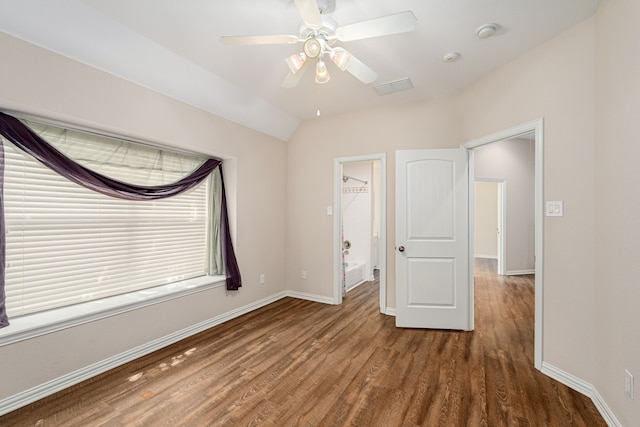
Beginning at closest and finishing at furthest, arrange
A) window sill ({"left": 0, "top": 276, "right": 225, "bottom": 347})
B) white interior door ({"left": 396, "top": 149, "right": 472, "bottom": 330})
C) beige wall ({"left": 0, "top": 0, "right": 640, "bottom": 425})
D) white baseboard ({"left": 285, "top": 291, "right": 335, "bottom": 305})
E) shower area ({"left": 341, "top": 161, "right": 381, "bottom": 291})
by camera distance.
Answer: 1. beige wall ({"left": 0, "top": 0, "right": 640, "bottom": 425})
2. window sill ({"left": 0, "top": 276, "right": 225, "bottom": 347})
3. white interior door ({"left": 396, "top": 149, "right": 472, "bottom": 330})
4. white baseboard ({"left": 285, "top": 291, "right": 335, "bottom": 305})
5. shower area ({"left": 341, "top": 161, "right": 381, "bottom": 291})

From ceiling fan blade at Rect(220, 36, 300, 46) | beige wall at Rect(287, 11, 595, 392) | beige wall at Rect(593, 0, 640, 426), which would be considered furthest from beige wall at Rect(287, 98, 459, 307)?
ceiling fan blade at Rect(220, 36, 300, 46)

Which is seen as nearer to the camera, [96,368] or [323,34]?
[323,34]

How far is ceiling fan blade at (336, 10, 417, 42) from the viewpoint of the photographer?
1486 millimetres

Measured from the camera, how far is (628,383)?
5.08 ft

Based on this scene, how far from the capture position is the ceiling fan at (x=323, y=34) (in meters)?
1.51

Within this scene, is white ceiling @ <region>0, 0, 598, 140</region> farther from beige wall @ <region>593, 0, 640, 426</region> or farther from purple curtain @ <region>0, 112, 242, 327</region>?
purple curtain @ <region>0, 112, 242, 327</region>

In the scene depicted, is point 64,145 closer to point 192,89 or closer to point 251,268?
point 192,89

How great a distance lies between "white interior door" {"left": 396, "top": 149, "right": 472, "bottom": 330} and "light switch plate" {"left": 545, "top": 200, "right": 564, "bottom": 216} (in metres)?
0.86

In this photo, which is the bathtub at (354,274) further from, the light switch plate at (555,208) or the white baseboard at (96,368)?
the light switch plate at (555,208)

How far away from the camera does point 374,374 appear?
226 cm

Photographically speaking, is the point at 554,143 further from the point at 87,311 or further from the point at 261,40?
the point at 87,311

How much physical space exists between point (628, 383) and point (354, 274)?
359 centimetres

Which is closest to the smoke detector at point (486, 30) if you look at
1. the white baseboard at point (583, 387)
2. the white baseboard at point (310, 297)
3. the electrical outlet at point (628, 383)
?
the electrical outlet at point (628, 383)

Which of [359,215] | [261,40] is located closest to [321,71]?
[261,40]
